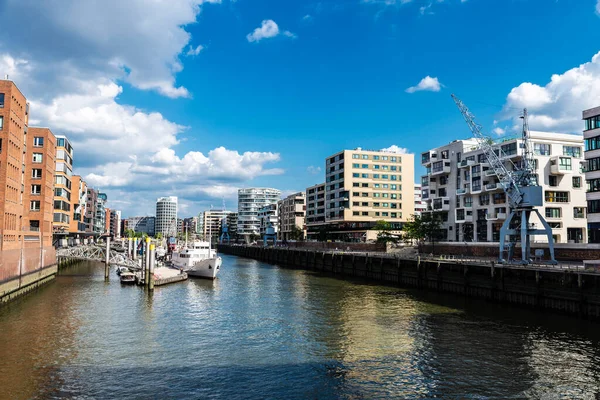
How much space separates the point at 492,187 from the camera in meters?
108

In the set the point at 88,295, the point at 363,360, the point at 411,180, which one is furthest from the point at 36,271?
the point at 411,180

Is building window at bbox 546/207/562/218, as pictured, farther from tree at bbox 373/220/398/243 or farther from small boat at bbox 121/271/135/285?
small boat at bbox 121/271/135/285

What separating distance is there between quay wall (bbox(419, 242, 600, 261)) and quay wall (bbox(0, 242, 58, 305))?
3200 inches

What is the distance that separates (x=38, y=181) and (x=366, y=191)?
364 ft

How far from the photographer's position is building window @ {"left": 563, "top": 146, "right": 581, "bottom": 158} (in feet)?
343

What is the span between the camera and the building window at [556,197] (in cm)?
9962

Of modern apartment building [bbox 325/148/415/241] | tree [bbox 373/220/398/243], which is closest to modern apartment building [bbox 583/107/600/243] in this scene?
tree [bbox 373/220/398/243]

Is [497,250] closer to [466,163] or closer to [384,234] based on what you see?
[466,163]

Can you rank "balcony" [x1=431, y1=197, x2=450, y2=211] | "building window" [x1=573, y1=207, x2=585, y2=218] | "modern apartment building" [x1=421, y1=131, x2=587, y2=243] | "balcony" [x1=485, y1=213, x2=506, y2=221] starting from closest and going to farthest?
"modern apartment building" [x1=421, y1=131, x2=587, y2=243] → "building window" [x1=573, y1=207, x2=585, y2=218] → "balcony" [x1=485, y1=213, x2=506, y2=221] → "balcony" [x1=431, y1=197, x2=450, y2=211]

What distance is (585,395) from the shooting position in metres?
25.1

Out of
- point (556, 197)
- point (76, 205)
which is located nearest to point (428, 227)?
point (556, 197)

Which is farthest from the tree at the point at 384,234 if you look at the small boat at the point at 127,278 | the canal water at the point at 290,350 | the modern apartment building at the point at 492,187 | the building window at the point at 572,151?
the small boat at the point at 127,278

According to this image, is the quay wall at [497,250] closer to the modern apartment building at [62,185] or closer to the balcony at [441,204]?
the balcony at [441,204]

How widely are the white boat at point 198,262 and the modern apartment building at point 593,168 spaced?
6721cm
